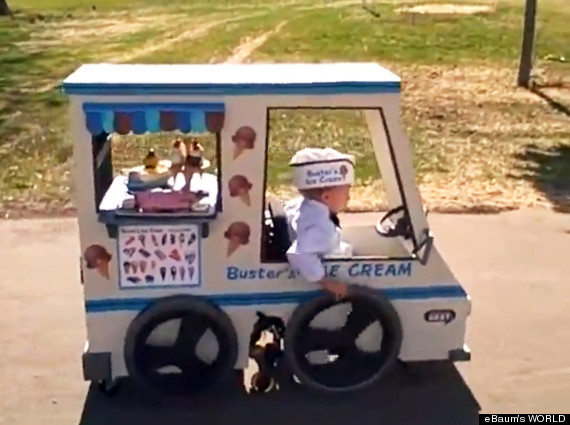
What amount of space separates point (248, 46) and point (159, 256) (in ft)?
42.1

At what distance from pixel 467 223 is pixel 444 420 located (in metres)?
3.26

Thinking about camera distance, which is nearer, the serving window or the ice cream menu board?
the serving window

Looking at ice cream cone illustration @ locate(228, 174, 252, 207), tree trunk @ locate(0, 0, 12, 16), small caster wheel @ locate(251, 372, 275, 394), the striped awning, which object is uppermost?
the striped awning

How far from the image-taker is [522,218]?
8203 millimetres

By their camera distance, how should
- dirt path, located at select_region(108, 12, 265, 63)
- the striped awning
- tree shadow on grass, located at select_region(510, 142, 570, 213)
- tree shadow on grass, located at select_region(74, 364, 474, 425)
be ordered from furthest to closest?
dirt path, located at select_region(108, 12, 265, 63) → tree shadow on grass, located at select_region(510, 142, 570, 213) → tree shadow on grass, located at select_region(74, 364, 474, 425) → the striped awning

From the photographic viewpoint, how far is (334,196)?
4.97 metres

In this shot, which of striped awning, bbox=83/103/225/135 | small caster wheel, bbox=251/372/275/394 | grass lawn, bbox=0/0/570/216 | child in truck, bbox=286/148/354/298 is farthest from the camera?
grass lawn, bbox=0/0/570/216

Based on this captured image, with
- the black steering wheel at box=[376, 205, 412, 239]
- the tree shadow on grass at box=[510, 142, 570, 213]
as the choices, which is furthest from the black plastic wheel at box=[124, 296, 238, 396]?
the tree shadow on grass at box=[510, 142, 570, 213]

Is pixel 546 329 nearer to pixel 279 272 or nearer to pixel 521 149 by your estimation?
pixel 279 272

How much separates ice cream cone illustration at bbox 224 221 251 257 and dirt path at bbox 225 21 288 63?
37.0 feet

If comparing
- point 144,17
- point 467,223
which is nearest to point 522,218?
point 467,223

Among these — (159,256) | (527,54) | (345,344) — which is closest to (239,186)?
(159,256)

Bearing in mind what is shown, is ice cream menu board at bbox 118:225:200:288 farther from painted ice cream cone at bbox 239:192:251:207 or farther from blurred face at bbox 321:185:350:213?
blurred face at bbox 321:185:350:213

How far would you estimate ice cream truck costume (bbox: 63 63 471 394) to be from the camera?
4.72 meters
